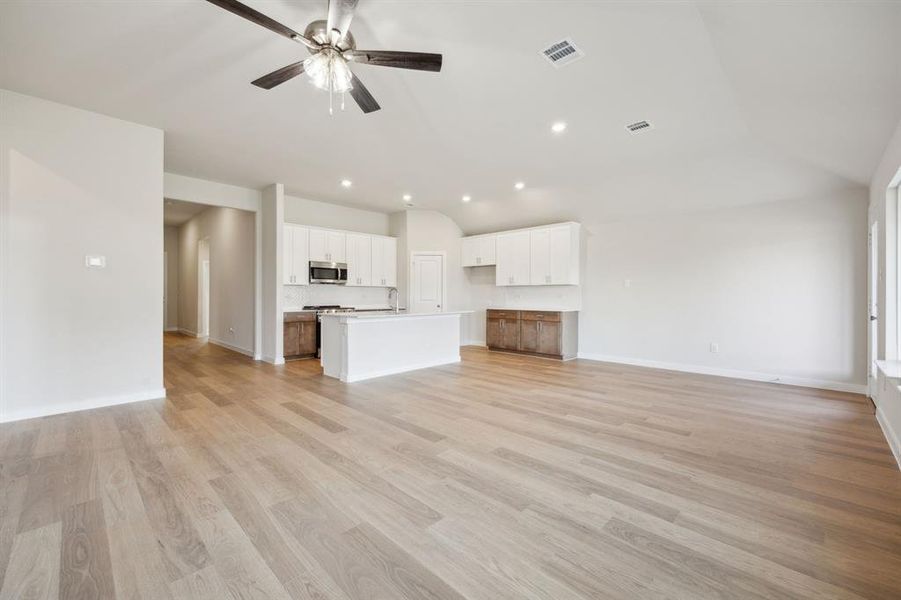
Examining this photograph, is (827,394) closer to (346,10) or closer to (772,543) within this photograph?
(772,543)

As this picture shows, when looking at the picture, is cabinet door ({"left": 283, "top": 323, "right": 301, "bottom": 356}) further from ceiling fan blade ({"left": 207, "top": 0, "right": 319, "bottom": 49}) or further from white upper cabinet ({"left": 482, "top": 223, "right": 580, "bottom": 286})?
ceiling fan blade ({"left": 207, "top": 0, "right": 319, "bottom": 49})

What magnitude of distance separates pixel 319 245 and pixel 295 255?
50 cm

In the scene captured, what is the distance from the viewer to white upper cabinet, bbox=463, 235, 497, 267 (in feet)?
26.6

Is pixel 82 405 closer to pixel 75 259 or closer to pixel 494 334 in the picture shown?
pixel 75 259

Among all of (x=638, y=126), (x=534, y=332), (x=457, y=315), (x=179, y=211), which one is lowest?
(x=534, y=332)

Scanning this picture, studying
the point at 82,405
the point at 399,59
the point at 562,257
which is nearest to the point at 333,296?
the point at 82,405

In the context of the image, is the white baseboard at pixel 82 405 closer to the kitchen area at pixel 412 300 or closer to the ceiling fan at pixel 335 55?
the kitchen area at pixel 412 300

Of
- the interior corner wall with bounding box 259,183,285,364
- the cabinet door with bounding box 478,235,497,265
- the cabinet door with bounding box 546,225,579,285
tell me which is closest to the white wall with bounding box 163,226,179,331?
the interior corner wall with bounding box 259,183,285,364

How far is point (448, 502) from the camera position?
6.91ft

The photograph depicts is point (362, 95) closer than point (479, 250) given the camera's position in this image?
Yes

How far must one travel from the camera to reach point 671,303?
6078 millimetres

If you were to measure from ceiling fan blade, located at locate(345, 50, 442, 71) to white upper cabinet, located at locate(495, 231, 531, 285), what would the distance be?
528cm

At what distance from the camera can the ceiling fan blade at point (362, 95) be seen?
2.73m

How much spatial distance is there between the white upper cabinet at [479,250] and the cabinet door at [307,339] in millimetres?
3571
